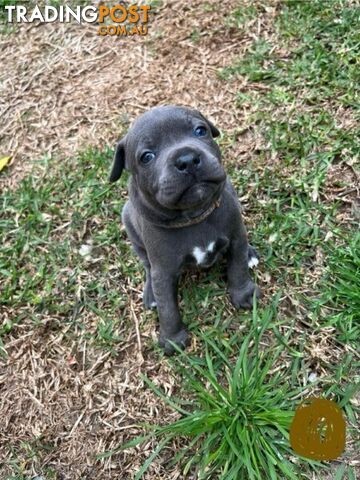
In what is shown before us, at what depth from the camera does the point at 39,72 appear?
5461mm

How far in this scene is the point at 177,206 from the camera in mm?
2830

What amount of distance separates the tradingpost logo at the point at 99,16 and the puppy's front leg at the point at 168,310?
9.91 feet

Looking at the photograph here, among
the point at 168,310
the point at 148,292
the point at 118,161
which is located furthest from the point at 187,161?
the point at 148,292

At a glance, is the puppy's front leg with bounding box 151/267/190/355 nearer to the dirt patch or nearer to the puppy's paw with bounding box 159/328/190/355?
the puppy's paw with bounding box 159/328/190/355

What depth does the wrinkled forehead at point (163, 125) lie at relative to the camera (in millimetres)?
2898

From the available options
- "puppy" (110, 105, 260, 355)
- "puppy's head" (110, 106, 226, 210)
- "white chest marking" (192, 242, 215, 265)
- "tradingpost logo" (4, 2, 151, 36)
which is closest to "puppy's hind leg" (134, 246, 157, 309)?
"puppy" (110, 105, 260, 355)

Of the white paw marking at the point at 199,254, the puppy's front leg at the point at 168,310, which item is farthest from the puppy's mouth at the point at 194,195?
the puppy's front leg at the point at 168,310

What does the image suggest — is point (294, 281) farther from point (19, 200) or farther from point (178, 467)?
point (19, 200)

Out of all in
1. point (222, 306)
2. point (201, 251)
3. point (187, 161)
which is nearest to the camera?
point (187, 161)

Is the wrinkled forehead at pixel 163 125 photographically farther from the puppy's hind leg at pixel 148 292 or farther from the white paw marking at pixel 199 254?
the puppy's hind leg at pixel 148 292

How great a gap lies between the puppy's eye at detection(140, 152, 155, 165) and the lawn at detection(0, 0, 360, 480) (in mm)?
1197

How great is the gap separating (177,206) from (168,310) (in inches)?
33.9

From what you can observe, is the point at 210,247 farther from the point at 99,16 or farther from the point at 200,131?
the point at 99,16

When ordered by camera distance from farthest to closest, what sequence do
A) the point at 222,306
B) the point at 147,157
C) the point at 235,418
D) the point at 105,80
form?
1. the point at 105,80
2. the point at 222,306
3. the point at 235,418
4. the point at 147,157
